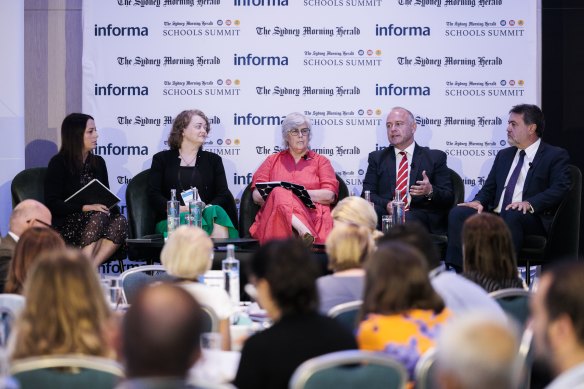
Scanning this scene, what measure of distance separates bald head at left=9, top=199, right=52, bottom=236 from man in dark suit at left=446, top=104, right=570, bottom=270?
324cm

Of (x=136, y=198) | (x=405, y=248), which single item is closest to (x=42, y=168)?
(x=136, y=198)

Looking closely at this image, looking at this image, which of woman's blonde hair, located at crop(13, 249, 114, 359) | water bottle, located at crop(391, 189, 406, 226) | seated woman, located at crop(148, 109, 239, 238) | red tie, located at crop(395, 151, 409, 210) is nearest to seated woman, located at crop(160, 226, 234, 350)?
A: woman's blonde hair, located at crop(13, 249, 114, 359)

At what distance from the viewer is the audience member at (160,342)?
1.95 metres

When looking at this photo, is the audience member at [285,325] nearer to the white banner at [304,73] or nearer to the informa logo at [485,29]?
the white banner at [304,73]

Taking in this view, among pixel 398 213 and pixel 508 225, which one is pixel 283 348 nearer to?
pixel 398 213

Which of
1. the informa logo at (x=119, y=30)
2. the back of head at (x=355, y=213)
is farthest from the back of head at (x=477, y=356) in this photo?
the informa logo at (x=119, y=30)

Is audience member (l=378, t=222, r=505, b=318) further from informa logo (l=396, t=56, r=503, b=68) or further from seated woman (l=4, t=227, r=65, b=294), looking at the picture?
informa logo (l=396, t=56, r=503, b=68)

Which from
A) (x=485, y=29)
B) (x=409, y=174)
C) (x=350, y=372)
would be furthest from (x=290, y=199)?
(x=350, y=372)

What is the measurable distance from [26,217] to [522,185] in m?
3.99

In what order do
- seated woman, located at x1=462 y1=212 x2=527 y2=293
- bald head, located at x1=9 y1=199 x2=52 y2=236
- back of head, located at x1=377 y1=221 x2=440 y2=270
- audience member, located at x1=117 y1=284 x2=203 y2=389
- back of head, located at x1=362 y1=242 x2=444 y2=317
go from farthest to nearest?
bald head, located at x1=9 y1=199 x2=52 y2=236 → seated woman, located at x1=462 y1=212 x2=527 y2=293 → back of head, located at x1=377 y1=221 x2=440 y2=270 → back of head, located at x1=362 y1=242 x2=444 y2=317 → audience member, located at x1=117 y1=284 x2=203 y2=389

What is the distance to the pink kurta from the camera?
7402 millimetres

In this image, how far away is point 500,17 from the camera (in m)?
8.11

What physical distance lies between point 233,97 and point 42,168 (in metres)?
1.75

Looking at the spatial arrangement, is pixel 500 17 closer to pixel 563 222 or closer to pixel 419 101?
pixel 419 101
